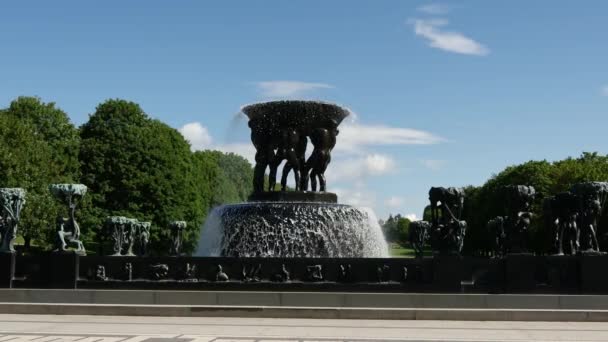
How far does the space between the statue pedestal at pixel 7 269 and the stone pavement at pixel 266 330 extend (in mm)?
2745

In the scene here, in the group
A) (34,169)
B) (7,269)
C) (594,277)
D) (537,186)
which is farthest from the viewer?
(537,186)

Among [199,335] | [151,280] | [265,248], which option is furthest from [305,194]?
[199,335]

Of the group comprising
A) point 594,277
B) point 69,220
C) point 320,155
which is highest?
point 320,155

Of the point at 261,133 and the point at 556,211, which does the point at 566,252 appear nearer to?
the point at 556,211

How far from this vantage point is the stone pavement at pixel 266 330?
14.1 m

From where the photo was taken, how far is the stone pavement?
14.1m

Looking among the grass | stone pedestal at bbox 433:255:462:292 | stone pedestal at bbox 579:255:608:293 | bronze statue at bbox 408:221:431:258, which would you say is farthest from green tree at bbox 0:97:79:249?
stone pedestal at bbox 579:255:608:293

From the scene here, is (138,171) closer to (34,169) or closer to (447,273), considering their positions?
(34,169)

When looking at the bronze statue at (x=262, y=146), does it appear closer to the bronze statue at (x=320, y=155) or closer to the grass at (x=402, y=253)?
the bronze statue at (x=320, y=155)

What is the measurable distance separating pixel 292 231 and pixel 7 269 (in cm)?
884

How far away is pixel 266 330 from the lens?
1556 centimetres

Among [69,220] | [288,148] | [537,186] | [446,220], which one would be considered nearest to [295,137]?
[288,148]

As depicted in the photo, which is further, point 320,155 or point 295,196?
point 320,155

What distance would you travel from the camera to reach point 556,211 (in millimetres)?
21781
